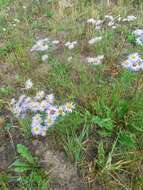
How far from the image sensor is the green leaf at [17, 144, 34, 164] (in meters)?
2.19

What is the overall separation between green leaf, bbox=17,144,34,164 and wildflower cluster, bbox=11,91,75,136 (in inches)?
5.4

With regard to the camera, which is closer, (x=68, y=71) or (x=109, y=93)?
(x=109, y=93)

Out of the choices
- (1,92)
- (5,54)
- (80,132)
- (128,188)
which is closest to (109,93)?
(80,132)

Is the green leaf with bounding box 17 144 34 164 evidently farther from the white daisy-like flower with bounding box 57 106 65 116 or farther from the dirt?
the white daisy-like flower with bounding box 57 106 65 116

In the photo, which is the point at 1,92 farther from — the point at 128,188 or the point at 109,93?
the point at 128,188

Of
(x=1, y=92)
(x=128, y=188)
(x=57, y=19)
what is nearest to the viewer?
(x=128, y=188)

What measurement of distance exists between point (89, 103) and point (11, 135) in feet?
2.47

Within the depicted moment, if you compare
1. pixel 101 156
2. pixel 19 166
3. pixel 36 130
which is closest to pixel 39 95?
pixel 36 130

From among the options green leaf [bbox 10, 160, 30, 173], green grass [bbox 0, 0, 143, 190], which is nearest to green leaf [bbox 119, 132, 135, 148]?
green grass [bbox 0, 0, 143, 190]

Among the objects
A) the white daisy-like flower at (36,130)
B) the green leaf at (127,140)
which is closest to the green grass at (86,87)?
the green leaf at (127,140)

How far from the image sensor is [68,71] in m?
2.94

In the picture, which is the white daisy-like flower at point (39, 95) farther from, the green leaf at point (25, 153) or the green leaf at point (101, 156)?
the green leaf at point (101, 156)

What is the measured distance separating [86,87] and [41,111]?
0.50 m

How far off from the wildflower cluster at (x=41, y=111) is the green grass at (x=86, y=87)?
68 millimetres
